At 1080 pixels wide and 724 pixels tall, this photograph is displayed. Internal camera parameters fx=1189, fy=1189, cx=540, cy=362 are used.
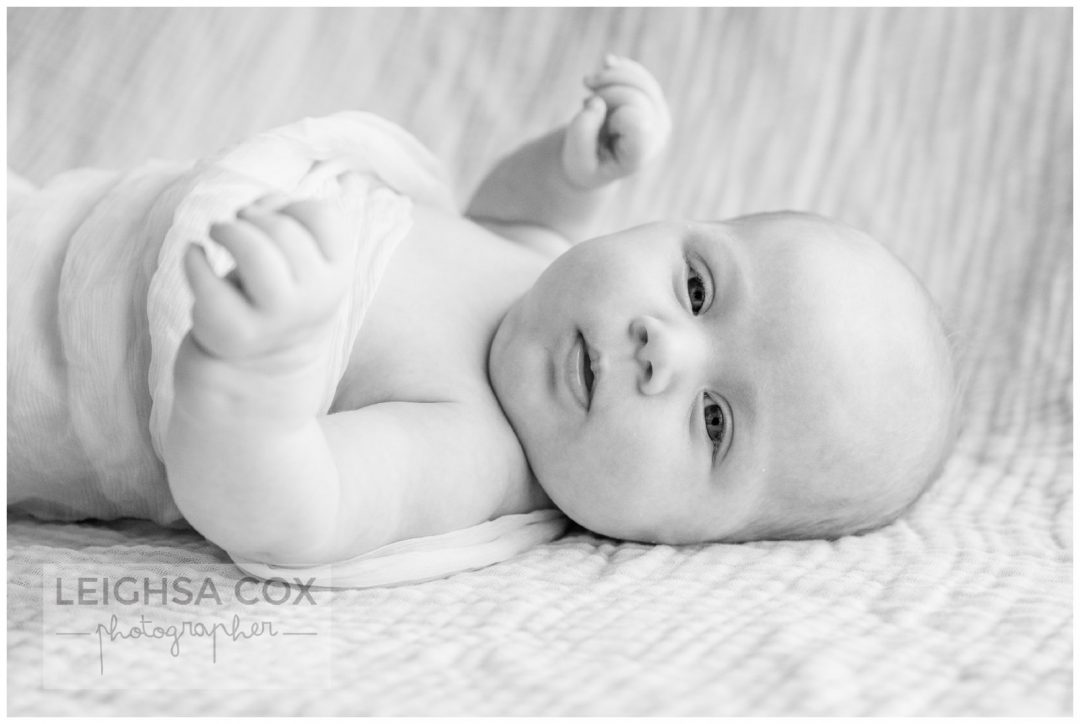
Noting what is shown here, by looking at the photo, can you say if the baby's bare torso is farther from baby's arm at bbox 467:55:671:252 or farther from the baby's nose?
baby's arm at bbox 467:55:671:252

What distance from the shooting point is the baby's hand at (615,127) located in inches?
56.7

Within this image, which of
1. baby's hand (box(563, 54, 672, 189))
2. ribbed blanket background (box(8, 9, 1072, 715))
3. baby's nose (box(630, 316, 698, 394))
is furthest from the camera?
baby's hand (box(563, 54, 672, 189))

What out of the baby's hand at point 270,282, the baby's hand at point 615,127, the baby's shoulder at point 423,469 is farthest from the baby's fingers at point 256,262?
the baby's hand at point 615,127

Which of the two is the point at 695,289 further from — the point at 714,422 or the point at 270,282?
the point at 270,282

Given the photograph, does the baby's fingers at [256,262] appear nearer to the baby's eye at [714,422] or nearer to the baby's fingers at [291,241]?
the baby's fingers at [291,241]

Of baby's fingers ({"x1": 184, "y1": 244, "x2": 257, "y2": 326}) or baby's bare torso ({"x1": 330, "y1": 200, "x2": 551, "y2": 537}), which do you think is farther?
baby's bare torso ({"x1": 330, "y1": 200, "x2": 551, "y2": 537})

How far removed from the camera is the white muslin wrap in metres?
1.02

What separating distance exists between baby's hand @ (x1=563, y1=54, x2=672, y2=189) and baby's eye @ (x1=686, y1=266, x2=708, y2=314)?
12.3 inches

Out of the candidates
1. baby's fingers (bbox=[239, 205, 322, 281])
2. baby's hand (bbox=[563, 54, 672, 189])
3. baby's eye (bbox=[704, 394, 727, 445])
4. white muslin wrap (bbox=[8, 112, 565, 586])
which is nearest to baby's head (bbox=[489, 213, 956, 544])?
baby's eye (bbox=[704, 394, 727, 445])

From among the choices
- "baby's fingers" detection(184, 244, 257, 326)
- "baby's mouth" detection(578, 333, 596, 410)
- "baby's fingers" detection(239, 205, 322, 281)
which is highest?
"baby's fingers" detection(239, 205, 322, 281)

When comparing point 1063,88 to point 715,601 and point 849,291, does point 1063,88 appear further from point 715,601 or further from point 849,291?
point 715,601

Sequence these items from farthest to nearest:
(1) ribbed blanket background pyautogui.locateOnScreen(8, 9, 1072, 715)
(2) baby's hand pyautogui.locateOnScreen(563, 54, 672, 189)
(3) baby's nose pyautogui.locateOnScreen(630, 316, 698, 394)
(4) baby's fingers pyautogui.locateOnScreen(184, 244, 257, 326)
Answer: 1. (2) baby's hand pyautogui.locateOnScreen(563, 54, 672, 189)
2. (3) baby's nose pyautogui.locateOnScreen(630, 316, 698, 394)
3. (1) ribbed blanket background pyautogui.locateOnScreen(8, 9, 1072, 715)
4. (4) baby's fingers pyautogui.locateOnScreen(184, 244, 257, 326)

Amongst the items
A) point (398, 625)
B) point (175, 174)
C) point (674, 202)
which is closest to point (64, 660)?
point (398, 625)

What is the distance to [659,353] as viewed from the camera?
1.06m
